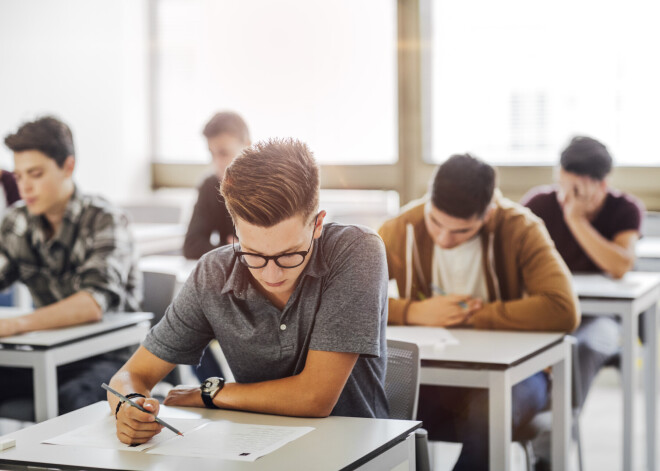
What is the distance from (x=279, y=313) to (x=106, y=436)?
16.7 inches

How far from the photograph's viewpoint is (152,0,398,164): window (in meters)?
5.85

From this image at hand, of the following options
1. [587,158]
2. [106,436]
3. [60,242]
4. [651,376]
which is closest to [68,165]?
[60,242]

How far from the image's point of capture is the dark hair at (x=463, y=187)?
8.70 feet

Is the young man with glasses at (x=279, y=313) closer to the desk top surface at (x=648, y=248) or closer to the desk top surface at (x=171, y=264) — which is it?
the desk top surface at (x=171, y=264)

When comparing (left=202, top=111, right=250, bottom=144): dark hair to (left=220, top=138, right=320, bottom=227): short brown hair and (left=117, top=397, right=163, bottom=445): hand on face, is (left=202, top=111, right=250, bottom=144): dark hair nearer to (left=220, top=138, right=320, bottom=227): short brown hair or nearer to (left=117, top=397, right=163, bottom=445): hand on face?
(left=220, top=138, right=320, bottom=227): short brown hair

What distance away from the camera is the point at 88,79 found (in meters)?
6.14

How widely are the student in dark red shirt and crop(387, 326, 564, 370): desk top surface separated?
3.35 feet

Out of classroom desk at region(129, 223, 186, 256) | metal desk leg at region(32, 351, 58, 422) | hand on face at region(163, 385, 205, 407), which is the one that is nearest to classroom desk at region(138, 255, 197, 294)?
classroom desk at region(129, 223, 186, 256)

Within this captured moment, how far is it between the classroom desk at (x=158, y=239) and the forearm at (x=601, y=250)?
2.14m

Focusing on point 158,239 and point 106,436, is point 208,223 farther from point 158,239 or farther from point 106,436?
point 106,436

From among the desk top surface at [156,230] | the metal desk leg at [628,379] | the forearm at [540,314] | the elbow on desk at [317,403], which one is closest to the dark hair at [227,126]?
the desk top surface at [156,230]

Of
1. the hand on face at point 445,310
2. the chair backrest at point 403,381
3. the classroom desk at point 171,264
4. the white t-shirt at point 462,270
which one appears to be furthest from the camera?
the classroom desk at point 171,264

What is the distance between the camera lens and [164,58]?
6.62 metres

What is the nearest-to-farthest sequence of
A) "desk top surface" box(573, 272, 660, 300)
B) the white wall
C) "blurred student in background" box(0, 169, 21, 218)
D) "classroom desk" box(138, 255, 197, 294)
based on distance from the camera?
"desk top surface" box(573, 272, 660, 300), "classroom desk" box(138, 255, 197, 294), "blurred student in background" box(0, 169, 21, 218), the white wall
